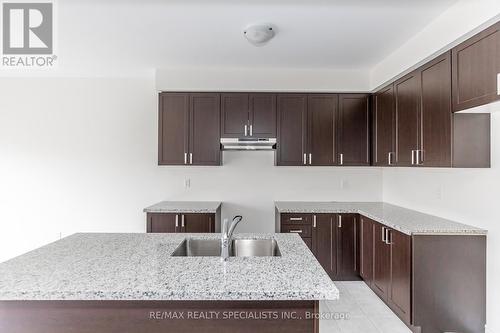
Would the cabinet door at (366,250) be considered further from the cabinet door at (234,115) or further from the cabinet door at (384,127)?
the cabinet door at (234,115)

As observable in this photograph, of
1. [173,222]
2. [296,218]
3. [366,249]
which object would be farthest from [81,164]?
[366,249]

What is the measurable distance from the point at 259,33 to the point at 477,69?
63.4 inches

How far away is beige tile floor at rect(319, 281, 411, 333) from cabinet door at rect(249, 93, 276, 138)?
6.60 feet

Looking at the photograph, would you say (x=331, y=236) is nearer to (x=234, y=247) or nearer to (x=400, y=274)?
(x=400, y=274)

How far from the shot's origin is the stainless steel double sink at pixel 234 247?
6.94ft

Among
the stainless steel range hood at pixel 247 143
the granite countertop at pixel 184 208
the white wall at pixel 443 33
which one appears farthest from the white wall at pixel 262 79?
the granite countertop at pixel 184 208

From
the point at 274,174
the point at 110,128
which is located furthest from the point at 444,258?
the point at 110,128

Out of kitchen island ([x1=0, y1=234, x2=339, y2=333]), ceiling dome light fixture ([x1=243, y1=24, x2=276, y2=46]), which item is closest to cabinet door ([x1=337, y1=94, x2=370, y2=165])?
ceiling dome light fixture ([x1=243, y1=24, x2=276, y2=46])

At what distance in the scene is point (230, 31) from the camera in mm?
2738

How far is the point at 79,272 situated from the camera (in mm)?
1472

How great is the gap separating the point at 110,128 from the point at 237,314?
351 cm

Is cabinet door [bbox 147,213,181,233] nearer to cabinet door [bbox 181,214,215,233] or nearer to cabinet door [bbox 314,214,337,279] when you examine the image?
→ cabinet door [bbox 181,214,215,233]

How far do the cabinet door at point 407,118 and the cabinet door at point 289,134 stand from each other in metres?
1.10

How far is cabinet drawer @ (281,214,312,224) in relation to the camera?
11.9 ft
